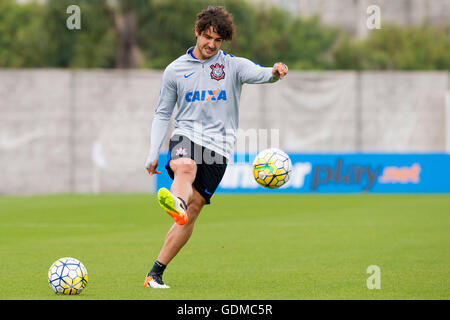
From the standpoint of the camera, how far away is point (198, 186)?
316 inches

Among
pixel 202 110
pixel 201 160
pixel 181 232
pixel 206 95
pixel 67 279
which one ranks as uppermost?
pixel 206 95

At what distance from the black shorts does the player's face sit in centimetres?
79

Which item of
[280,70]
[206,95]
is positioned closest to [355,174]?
[206,95]

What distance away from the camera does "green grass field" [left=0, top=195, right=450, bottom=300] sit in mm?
8117

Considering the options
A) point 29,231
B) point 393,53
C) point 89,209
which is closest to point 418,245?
point 29,231

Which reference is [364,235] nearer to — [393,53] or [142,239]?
[142,239]

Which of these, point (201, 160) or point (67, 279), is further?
point (201, 160)

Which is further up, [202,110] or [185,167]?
[202,110]

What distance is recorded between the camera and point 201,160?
315 inches

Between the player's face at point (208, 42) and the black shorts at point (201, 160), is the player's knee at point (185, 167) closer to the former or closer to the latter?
the black shorts at point (201, 160)

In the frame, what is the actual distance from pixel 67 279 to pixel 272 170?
214 cm

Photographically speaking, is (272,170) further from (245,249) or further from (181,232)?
(245,249)

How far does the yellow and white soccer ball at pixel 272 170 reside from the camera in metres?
8.41

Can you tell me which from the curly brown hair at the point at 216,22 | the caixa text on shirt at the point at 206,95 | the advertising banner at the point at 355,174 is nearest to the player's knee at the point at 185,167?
the caixa text on shirt at the point at 206,95
